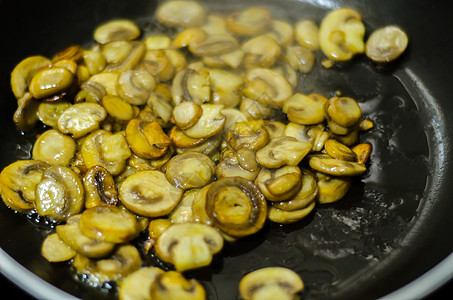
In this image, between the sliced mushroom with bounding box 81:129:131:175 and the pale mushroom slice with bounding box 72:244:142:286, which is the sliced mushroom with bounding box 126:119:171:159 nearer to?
the sliced mushroom with bounding box 81:129:131:175

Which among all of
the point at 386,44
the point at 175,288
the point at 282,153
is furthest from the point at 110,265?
the point at 386,44

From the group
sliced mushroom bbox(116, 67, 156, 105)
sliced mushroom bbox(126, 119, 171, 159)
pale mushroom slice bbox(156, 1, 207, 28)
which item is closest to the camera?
sliced mushroom bbox(126, 119, 171, 159)

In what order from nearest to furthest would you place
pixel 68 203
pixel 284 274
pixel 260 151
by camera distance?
pixel 284 274, pixel 68 203, pixel 260 151

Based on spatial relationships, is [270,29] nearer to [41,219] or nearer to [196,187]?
[196,187]

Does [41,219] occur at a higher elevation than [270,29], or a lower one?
lower

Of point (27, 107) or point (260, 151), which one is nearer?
point (260, 151)

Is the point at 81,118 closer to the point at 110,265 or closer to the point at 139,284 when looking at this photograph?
the point at 110,265

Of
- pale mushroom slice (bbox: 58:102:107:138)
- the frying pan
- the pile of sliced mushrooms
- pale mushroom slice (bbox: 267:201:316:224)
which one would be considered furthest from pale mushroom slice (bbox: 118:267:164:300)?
pale mushroom slice (bbox: 58:102:107:138)

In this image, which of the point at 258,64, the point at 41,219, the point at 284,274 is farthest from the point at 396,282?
the point at 41,219
